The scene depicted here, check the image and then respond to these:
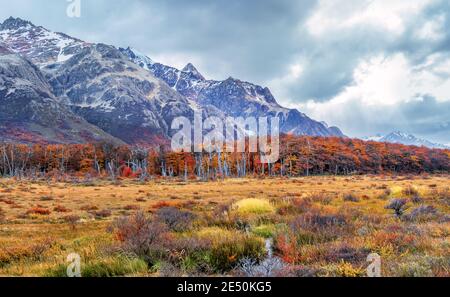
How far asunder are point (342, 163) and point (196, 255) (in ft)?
380

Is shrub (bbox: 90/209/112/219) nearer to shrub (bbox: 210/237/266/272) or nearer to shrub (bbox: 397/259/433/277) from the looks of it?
shrub (bbox: 210/237/266/272)

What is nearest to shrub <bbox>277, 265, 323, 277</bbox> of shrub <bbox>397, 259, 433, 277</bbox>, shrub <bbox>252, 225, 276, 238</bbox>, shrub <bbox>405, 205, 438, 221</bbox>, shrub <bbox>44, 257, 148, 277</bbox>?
shrub <bbox>397, 259, 433, 277</bbox>

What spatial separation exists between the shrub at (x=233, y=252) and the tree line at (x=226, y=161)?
9563 cm

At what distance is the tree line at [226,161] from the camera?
111250 mm

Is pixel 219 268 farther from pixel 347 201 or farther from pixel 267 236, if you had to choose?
pixel 347 201

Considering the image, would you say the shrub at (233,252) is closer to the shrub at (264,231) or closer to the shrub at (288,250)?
the shrub at (288,250)

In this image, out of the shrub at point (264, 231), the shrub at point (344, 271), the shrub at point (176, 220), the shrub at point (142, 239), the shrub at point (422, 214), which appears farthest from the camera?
the shrub at point (422, 214)

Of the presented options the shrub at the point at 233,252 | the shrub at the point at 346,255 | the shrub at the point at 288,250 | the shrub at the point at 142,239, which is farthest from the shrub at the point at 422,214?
the shrub at the point at 142,239

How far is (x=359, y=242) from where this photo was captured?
10289 millimetres

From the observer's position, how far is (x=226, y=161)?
4658 inches

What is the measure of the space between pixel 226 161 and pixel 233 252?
357ft

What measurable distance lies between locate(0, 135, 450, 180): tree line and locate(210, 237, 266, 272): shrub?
95630 millimetres

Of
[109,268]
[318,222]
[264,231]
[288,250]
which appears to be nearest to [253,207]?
[264,231]
